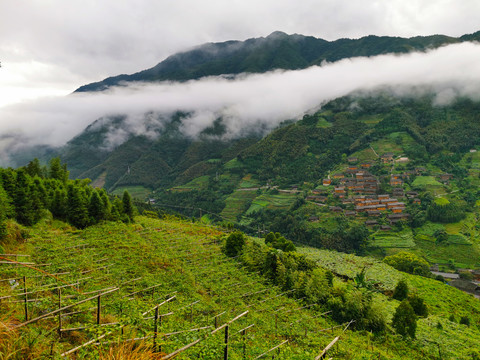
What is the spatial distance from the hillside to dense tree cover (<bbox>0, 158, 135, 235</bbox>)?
148cm

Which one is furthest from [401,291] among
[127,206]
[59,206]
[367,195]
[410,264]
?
[367,195]

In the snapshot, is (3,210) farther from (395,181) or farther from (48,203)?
(395,181)

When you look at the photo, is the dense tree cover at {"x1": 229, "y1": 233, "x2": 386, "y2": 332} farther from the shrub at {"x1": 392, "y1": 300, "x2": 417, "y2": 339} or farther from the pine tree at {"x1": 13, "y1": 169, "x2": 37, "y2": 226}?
the pine tree at {"x1": 13, "y1": 169, "x2": 37, "y2": 226}

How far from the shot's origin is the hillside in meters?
6.38


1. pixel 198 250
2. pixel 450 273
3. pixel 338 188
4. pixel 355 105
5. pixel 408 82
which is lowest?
pixel 450 273

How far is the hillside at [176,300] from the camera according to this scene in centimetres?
638

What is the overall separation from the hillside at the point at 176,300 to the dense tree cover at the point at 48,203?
1479 mm

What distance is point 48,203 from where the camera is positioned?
25062 millimetres

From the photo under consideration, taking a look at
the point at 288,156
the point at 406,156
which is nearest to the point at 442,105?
the point at 406,156

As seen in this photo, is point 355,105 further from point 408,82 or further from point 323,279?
point 323,279

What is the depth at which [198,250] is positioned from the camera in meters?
23.0

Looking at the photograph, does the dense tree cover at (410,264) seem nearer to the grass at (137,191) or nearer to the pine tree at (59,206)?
the pine tree at (59,206)

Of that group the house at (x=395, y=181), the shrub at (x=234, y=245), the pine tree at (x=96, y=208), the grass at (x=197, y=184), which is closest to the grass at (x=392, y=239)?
the house at (x=395, y=181)

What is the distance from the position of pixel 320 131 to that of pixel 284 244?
11012 centimetres
